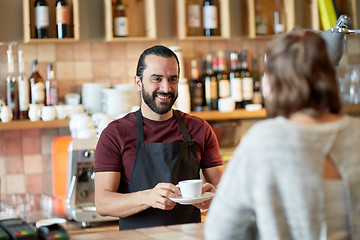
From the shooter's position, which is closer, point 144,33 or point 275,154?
point 275,154

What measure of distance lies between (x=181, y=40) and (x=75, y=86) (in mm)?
791

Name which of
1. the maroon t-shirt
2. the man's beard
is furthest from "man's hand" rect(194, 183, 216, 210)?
the man's beard

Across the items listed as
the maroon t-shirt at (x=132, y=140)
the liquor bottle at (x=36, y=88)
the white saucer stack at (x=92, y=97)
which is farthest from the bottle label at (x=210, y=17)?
the maroon t-shirt at (x=132, y=140)

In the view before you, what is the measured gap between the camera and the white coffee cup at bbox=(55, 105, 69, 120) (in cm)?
344

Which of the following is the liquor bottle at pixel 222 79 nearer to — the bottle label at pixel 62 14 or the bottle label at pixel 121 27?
Answer: the bottle label at pixel 121 27

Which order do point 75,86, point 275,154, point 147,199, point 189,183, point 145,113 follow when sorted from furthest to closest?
point 75,86 < point 145,113 < point 147,199 < point 189,183 < point 275,154

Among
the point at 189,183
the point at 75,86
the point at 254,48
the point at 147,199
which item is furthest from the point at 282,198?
the point at 254,48

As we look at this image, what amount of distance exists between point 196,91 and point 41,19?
1078mm

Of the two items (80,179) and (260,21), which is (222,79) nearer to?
(260,21)

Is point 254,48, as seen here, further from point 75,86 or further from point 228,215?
point 228,215

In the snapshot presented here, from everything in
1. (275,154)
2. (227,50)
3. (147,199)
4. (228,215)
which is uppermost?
(227,50)

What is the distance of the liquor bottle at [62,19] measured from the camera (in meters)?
3.49

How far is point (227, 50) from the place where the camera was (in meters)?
4.06

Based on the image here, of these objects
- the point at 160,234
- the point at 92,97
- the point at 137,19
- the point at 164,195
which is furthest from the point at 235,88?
the point at 160,234
